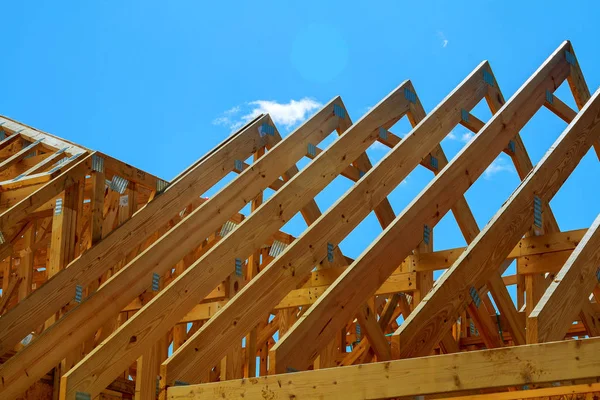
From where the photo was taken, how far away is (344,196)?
28.7 ft

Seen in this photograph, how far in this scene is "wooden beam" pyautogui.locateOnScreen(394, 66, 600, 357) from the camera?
6.93 metres

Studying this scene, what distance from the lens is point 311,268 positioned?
8.25 m

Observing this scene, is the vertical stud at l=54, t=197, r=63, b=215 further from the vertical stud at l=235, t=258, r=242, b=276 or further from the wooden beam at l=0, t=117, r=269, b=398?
the vertical stud at l=235, t=258, r=242, b=276

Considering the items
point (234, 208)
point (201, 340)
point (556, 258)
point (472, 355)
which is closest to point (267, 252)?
point (234, 208)

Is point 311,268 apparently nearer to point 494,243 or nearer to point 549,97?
point 494,243

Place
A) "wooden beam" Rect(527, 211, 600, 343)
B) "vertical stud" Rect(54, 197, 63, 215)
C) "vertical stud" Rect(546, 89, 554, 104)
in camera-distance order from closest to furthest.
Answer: "wooden beam" Rect(527, 211, 600, 343), "vertical stud" Rect(54, 197, 63, 215), "vertical stud" Rect(546, 89, 554, 104)

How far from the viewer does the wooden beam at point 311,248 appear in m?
7.39

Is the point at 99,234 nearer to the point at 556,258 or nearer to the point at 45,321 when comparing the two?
the point at 45,321

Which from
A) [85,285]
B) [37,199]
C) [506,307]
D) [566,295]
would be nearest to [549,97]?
[506,307]

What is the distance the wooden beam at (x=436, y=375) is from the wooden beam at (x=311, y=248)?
0.77 metres

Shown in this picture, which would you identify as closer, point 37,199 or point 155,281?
point 37,199

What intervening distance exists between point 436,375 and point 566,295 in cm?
116

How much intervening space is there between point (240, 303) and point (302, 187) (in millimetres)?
2219

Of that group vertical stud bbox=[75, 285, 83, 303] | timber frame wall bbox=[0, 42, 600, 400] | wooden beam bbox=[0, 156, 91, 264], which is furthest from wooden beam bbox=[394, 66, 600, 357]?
wooden beam bbox=[0, 156, 91, 264]
